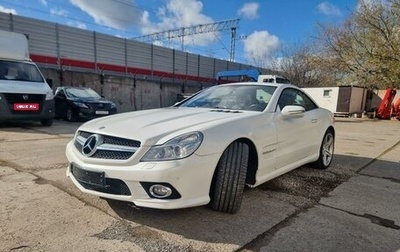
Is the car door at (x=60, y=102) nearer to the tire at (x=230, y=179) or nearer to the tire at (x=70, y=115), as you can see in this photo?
the tire at (x=70, y=115)

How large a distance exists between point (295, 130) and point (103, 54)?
24698 millimetres

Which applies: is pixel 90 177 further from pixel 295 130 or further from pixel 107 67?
pixel 107 67

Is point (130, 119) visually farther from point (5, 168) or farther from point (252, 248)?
point (5, 168)

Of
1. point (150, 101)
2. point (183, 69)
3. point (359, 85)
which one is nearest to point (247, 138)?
point (150, 101)

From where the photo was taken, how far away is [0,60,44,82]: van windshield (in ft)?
27.2

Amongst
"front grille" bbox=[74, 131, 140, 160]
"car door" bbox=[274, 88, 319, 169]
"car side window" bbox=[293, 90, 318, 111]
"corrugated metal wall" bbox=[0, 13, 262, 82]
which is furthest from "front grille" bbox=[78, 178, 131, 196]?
"corrugated metal wall" bbox=[0, 13, 262, 82]

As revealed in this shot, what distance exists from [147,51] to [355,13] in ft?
57.8

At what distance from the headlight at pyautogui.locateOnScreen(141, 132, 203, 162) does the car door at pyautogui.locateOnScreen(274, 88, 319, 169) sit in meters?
1.33

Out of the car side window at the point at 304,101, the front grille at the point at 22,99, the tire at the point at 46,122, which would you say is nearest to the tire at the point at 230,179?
the car side window at the point at 304,101

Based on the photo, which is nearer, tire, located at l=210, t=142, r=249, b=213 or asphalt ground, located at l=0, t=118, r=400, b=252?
asphalt ground, located at l=0, t=118, r=400, b=252

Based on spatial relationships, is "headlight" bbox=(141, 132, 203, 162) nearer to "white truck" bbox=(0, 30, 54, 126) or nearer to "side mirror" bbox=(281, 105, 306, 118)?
"side mirror" bbox=(281, 105, 306, 118)

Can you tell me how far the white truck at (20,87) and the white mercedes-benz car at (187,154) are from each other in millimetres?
5997

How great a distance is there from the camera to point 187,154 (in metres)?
2.47

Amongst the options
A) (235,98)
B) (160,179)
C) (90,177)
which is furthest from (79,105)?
(160,179)
